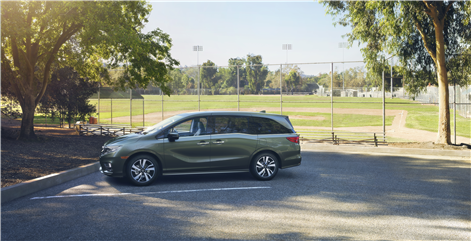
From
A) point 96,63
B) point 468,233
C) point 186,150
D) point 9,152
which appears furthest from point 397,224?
point 96,63

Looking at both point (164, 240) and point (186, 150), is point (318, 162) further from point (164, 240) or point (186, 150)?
point (164, 240)

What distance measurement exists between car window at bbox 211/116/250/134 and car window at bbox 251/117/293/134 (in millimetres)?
208

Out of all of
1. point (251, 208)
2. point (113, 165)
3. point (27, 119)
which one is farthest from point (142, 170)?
point (27, 119)

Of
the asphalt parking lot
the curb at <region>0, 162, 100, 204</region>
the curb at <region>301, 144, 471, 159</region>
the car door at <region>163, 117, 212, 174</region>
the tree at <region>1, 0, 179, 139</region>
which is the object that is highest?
the tree at <region>1, 0, 179, 139</region>

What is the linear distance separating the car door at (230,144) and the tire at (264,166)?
0.64 ft

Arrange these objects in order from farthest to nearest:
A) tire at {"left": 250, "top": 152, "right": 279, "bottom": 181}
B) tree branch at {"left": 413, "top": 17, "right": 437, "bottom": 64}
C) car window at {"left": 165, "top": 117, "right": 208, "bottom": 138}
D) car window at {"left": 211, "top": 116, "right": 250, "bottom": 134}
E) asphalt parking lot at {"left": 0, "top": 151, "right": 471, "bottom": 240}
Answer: tree branch at {"left": 413, "top": 17, "right": 437, "bottom": 64}
tire at {"left": 250, "top": 152, "right": 279, "bottom": 181}
car window at {"left": 211, "top": 116, "right": 250, "bottom": 134}
car window at {"left": 165, "top": 117, "right": 208, "bottom": 138}
asphalt parking lot at {"left": 0, "top": 151, "right": 471, "bottom": 240}

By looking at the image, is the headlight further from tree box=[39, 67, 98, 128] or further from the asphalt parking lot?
tree box=[39, 67, 98, 128]

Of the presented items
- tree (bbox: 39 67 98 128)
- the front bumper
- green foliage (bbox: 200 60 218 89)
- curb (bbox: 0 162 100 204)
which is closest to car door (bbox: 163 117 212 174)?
the front bumper

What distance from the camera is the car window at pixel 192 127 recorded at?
346 inches

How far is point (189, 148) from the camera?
863 centimetres

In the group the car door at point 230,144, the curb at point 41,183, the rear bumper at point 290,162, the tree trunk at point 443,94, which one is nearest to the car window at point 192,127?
the car door at point 230,144

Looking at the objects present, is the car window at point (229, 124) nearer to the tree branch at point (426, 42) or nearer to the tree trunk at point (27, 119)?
the tree trunk at point (27, 119)

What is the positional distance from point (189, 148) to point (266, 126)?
2.04 meters

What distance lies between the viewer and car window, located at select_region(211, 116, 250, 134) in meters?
8.92
